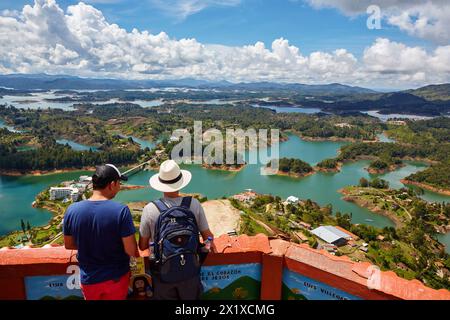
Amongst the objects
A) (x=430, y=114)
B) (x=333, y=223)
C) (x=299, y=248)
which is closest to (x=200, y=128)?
(x=333, y=223)

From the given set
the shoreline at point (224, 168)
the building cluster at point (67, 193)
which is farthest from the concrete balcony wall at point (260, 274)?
the shoreline at point (224, 168)

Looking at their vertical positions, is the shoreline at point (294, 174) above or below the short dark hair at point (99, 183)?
below

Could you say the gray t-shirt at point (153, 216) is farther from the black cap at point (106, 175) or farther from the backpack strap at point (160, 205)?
the black cap at point (106, 175)

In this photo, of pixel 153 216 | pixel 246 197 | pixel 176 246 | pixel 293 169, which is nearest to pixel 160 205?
pixel 153 216

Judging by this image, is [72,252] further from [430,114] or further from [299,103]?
[299,103]

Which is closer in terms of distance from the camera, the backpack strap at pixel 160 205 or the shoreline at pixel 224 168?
the backpack strap at pixel 160 205

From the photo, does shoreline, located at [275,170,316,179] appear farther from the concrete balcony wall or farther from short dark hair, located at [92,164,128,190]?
short dark hair, located at [92,164,128,190]
